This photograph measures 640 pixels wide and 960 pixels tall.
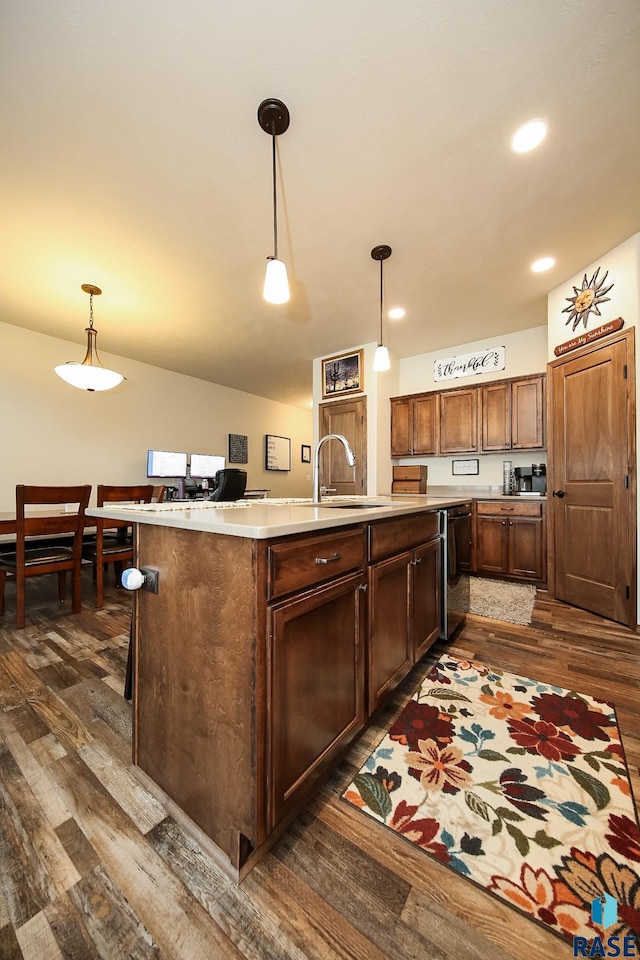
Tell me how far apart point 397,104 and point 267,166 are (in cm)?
71

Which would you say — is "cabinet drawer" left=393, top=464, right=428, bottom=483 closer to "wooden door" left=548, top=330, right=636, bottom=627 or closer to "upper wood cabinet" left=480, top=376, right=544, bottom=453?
"upper wood cabinet" left=480, top=376, right=544, bottom=453

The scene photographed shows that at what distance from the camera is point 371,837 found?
3.20 feet

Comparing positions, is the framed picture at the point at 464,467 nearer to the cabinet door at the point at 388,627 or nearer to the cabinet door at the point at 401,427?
the cabinet door at the point at 401,427

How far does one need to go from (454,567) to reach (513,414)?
2.43m

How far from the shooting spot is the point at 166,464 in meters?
4.93

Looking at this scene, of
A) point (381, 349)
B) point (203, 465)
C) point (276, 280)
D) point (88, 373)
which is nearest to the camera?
point (276, 280)

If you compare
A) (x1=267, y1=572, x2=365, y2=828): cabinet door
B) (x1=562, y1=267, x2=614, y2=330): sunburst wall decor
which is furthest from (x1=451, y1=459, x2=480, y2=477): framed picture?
(x1=267, y1=572, x2=365, y2=828): cabinet door

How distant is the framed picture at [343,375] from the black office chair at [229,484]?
214cm

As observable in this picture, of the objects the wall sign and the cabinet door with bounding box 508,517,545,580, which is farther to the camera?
the cabinet door with bounding box 508,517,545,580

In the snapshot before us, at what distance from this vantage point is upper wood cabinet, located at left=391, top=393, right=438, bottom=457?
169 inches

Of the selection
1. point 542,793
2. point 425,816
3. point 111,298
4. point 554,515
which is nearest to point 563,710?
point 542,793

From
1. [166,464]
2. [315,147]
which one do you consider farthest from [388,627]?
[166,464]

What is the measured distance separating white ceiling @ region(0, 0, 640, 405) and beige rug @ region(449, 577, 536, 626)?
2.47 metres

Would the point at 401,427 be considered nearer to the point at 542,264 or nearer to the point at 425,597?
the point at 542,264
